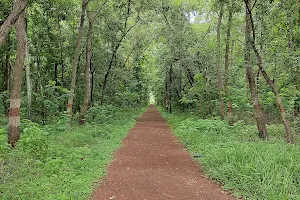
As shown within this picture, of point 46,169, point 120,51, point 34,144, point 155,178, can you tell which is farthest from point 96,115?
point 155,178

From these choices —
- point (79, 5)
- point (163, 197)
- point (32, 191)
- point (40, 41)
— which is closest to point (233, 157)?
point (163, 197)

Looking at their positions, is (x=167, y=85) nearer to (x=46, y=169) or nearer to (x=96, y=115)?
(x=96, y=115)

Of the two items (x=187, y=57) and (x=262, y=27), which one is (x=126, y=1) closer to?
(x=187, y=57)

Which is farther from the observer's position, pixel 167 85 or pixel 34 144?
pixel 167 85

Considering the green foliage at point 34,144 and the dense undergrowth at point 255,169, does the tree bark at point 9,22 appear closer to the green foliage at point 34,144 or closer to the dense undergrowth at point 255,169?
the green foliage at point 34,144

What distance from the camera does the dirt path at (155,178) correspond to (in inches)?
220

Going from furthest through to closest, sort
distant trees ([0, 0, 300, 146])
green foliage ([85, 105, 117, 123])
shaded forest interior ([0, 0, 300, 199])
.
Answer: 1. green foliage ([85, 105, 117, 123])
2. distant trees ([0, 0, 300, 146])
3. shaded forest interior ([0, 0, 300, 199])

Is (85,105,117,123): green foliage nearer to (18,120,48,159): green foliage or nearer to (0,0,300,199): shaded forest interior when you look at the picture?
(0,0,300,199): shaded forest interior

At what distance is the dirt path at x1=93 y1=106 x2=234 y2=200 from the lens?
18.3ft

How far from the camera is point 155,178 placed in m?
6.63

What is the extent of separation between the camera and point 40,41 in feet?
54.0

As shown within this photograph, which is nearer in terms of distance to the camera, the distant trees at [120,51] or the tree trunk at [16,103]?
the tree trunk at [16,103]

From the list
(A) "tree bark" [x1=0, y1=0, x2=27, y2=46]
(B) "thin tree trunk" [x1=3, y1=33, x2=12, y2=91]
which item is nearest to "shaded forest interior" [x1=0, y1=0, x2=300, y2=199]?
(A) "tree bark" [x1=0, y1=0, x2=27, y2=46]

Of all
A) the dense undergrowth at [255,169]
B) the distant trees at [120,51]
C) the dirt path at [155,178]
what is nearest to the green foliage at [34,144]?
the dirt path at [155,178]
